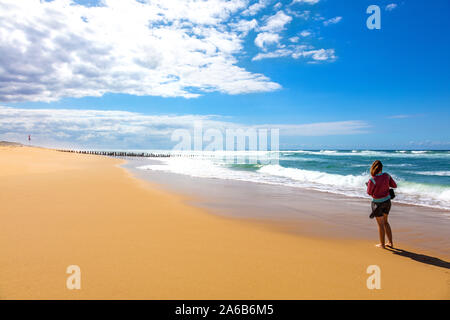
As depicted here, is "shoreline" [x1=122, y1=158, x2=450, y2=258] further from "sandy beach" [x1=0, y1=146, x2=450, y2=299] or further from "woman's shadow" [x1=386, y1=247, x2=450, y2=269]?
"sandy beach" [x1=0, y1=146, x2=450, y2=299]

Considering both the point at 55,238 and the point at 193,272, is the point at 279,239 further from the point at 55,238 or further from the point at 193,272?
the point at 55,238

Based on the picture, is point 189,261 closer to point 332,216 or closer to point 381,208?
point 381,208

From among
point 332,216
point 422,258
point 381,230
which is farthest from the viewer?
point 332,216

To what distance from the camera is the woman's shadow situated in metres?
4.40

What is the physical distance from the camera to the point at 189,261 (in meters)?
4.10

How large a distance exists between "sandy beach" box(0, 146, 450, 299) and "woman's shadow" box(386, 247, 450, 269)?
0.06ft

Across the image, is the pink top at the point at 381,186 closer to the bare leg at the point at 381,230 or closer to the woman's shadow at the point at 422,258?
the bare leg at the point at 381,230

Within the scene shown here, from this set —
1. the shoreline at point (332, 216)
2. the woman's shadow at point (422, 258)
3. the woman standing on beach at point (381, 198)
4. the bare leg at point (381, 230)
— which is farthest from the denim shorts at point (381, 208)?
the shoreline at point (332, 216)

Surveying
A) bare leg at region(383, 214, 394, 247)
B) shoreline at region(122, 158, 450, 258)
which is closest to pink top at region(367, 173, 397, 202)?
A: bare leg at region(383, 214, 394, 247)

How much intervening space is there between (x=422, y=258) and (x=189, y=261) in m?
4.22

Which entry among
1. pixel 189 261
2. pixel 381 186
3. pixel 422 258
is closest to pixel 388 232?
pixel 422 258
